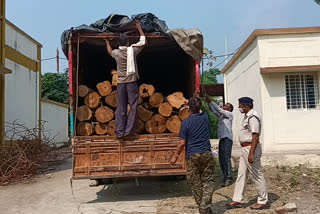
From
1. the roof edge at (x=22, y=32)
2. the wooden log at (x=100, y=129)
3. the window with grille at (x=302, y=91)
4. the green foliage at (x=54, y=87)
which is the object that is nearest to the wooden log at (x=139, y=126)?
the wooden log at (x=100, y=129)

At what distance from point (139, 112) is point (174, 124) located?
65 cm

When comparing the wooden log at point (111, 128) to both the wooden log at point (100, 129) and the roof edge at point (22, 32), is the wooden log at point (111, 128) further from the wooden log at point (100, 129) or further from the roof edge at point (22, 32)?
the roof edge at point (22, 32)

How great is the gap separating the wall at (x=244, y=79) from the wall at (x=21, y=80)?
752cm

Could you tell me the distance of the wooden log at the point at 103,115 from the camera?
541 cm

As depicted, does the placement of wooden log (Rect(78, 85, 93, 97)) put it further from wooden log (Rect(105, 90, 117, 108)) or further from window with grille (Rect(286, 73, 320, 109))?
window with grille (Rect(286, 73, 320, 109))

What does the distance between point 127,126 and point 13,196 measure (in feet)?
9.24

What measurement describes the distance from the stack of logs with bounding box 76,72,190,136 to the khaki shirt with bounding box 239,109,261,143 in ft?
3.53

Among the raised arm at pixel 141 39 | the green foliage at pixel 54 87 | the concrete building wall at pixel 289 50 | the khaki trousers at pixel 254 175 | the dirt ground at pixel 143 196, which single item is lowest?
the dirt ground at pixel 143 196

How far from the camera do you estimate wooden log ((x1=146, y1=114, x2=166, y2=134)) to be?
5.51 m

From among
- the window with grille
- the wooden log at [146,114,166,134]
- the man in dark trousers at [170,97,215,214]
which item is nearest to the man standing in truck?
the wooden log at [146,114,166,134]

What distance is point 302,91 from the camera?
30.3ft

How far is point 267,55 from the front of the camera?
933 centimetres

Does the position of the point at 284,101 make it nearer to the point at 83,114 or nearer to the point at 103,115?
the point at 103,115

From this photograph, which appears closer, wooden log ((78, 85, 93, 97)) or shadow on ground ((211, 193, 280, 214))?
shadow on ground ((211, 193, 280, 214))
